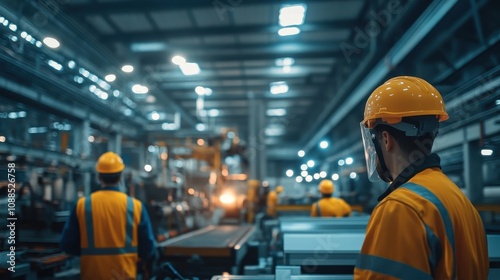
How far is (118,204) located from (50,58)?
2.92m

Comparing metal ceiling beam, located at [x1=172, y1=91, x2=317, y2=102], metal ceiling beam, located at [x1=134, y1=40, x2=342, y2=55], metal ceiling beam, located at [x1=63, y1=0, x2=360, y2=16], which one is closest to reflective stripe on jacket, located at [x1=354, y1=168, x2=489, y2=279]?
metal ceiling beam, located at [x1=63, y1=0, x2=360, y2=16]

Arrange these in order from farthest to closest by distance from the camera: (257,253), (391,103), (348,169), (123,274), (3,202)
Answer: (348,169)
(257,253)
(3,202)
(123,274)
(391,103)

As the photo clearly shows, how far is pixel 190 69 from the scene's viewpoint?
10680 millimetres

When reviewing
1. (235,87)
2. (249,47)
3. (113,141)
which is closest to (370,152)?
(113,141)

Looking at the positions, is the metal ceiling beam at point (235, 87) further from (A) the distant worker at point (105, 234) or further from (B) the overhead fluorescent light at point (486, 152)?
(A) the distant worker at point (105, 234)

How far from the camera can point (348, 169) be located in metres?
10.8

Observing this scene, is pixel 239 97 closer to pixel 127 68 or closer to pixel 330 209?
pixel 127 68

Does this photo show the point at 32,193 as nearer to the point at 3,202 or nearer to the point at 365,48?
the point at 3,202

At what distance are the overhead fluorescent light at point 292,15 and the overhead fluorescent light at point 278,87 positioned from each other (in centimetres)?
442

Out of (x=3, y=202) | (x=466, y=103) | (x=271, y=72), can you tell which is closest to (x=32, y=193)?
(x=3, y=202)

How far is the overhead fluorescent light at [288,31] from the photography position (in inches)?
324

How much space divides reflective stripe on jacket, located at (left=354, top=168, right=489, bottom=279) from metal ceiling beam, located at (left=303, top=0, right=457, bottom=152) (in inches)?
103

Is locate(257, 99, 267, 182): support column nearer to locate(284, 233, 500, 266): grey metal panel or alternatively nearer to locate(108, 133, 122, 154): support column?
locate(108, 133, 122, 154): support column

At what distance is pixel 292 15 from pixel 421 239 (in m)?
7.11
